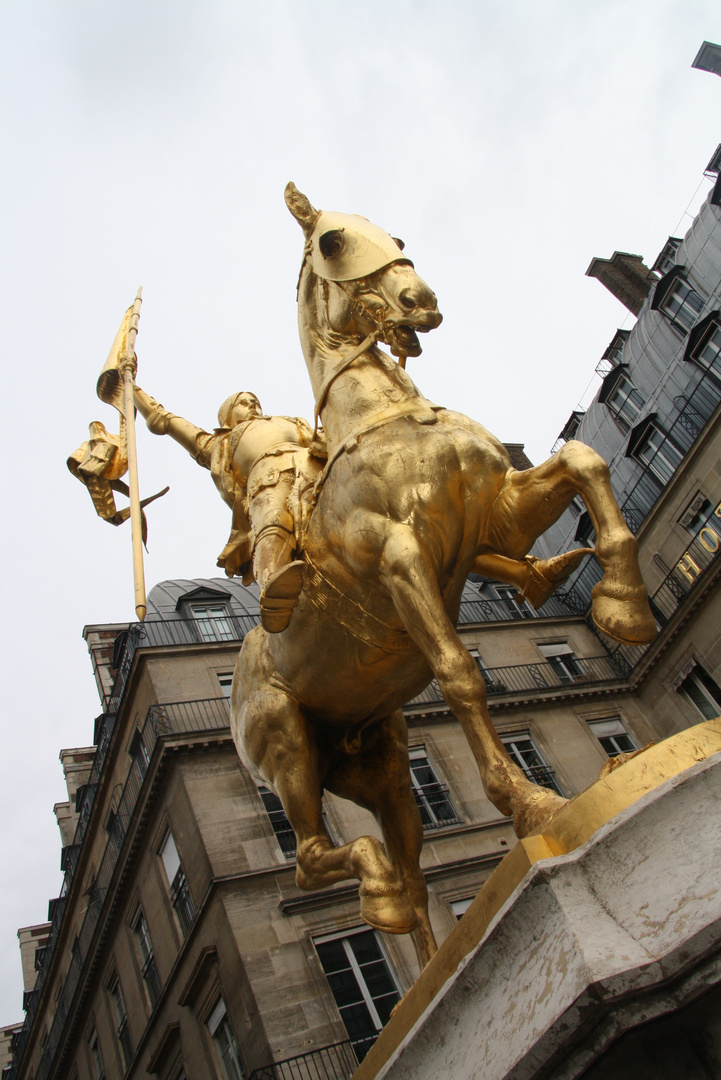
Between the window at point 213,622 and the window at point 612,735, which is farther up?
the window at point 213,622

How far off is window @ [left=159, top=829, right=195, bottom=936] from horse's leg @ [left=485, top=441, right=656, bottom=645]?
16.5m

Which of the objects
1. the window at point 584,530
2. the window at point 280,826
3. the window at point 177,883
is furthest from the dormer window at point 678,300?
the window at point 177,883

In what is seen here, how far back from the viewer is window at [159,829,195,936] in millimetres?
18844

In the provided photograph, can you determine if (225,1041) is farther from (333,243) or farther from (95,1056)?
(333,243)

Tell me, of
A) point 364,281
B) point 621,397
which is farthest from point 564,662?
point 364,281

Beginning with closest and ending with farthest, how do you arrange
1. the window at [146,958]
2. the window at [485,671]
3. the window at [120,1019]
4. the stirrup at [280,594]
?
the stirrup at [280,594] < the window at [146,958] < the window at [120,1019] < the window at [485,671]

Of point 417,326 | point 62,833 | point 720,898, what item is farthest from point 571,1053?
point 62,833

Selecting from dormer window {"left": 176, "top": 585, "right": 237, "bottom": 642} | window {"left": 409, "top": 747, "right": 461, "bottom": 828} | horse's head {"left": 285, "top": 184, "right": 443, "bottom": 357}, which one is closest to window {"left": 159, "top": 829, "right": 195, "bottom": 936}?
window {"left": 409, "top": 747, "right": 461, "bottom": 828}

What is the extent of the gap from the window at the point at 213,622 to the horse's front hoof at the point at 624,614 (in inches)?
841

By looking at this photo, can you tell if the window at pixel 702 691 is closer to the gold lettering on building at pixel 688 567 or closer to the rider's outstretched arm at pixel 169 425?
the gold lettering on building at pixel 688 567

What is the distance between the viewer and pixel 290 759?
17.1 feet

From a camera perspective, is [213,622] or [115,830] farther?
[213,622]

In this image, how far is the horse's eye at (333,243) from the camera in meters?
4.82

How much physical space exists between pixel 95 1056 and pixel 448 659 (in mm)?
24018
